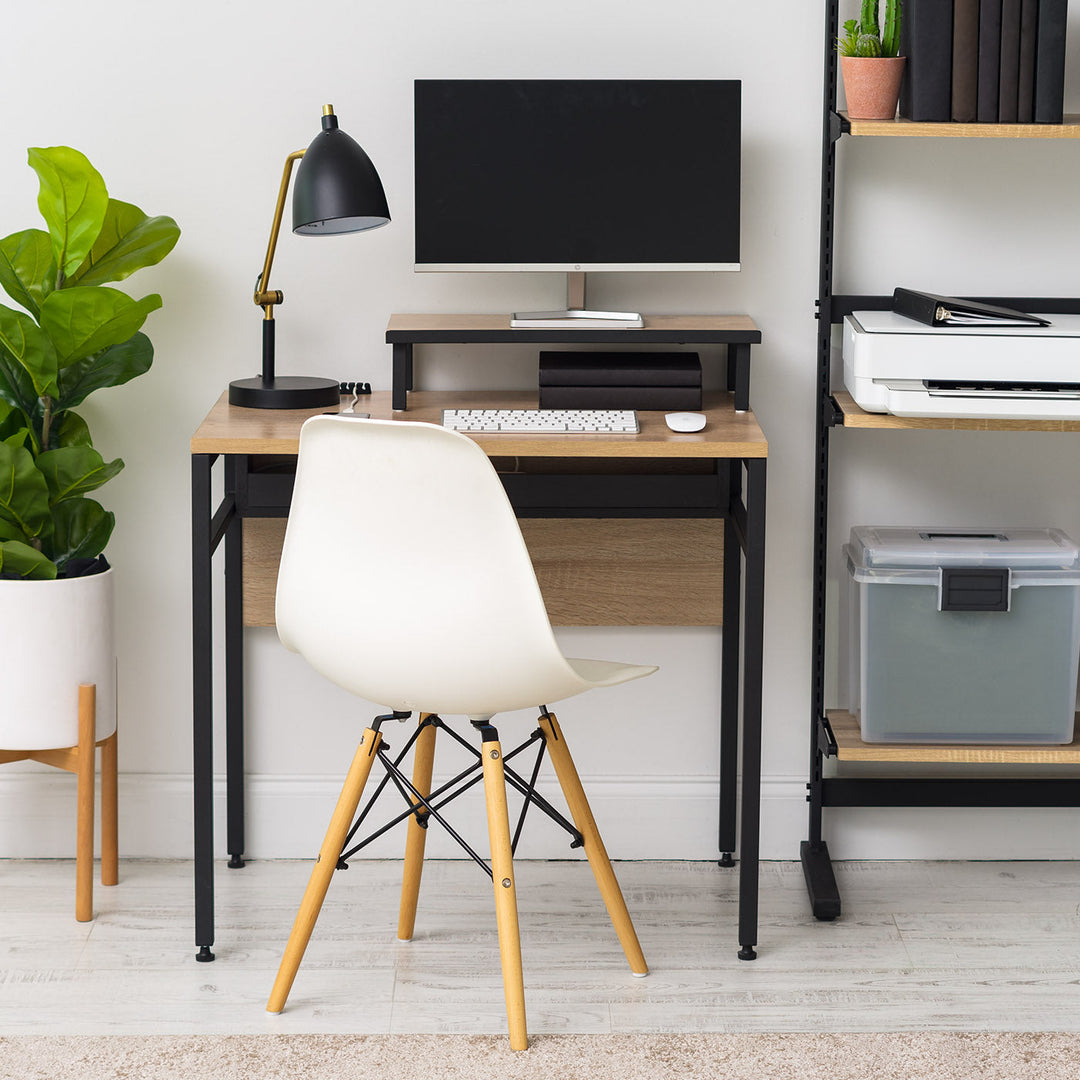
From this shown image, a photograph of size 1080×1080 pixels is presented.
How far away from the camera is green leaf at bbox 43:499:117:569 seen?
2520mm

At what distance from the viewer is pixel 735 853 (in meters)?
2.77

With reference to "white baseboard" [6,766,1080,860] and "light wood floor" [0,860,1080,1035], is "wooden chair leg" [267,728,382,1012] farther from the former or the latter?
"white baseboard" [6,766,1080,860]

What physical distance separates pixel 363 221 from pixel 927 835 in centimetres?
162

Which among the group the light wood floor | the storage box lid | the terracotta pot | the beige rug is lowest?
the beige rug

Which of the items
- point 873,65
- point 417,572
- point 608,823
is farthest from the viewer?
point 608,823

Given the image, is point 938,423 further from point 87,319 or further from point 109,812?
point 109,812

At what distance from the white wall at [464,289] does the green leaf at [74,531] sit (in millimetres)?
181

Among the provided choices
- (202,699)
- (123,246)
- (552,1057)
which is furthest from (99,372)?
(552,1057)

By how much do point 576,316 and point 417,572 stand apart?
737 mm

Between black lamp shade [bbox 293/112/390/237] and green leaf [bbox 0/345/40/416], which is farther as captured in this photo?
green leaf [bbox 0/345/40/416]

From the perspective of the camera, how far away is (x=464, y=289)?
8.63ft

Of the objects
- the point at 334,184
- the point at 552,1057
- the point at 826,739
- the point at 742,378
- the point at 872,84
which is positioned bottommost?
the point at 552,1057

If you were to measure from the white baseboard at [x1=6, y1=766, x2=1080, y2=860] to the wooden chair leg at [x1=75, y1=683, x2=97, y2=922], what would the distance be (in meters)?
0.27

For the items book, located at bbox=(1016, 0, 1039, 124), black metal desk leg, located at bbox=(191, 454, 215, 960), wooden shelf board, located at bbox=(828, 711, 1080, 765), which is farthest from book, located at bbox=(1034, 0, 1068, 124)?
black metal desk leg, located at bbox=(191, 454, 215, 960)
